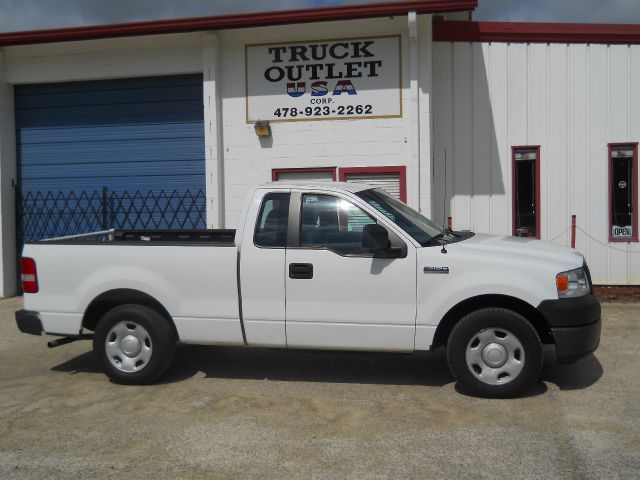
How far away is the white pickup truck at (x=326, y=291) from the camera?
581cm

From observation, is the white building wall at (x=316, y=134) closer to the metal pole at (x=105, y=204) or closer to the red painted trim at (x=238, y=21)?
the red painted trim at (x=238, y=21)

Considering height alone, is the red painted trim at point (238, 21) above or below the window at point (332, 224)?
above

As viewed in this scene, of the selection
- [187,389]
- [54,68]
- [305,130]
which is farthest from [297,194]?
[54,68]

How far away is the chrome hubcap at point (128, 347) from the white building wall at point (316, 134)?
157 inches

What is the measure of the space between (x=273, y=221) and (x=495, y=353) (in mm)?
2244

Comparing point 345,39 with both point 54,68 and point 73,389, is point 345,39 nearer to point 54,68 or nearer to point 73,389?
point 54,68

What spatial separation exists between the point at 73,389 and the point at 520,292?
4104 millimetres

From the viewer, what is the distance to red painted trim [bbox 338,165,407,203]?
10.5 metres

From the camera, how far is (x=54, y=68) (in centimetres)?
1166

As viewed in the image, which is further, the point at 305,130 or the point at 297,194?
the point at 305,130

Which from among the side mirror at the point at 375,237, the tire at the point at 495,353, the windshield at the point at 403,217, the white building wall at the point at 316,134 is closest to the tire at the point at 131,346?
the side mirror at the point at 375,237

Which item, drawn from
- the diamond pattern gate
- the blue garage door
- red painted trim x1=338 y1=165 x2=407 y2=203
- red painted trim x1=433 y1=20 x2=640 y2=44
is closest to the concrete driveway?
red painted trim x1=338 y1=165 x2=407 y2=203

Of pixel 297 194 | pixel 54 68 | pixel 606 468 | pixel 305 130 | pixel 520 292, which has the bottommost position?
pixel 606 468

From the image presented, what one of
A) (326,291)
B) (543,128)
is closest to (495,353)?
(326,291)
